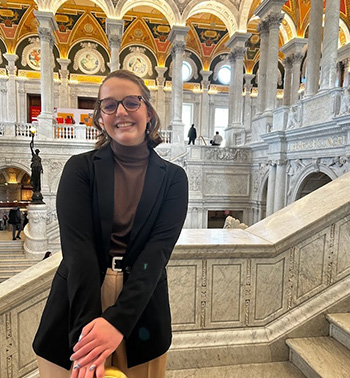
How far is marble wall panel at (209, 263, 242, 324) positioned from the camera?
260 cm

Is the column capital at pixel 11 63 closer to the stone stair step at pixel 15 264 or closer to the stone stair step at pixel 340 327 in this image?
the stone stair step at pixel 15 264

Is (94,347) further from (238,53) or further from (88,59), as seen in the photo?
(88,59)

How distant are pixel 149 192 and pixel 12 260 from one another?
11.7 m

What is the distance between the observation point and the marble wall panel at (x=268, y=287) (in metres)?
2.63

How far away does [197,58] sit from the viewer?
76.6 feet

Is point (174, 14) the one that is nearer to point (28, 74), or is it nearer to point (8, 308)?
point (28, 74)

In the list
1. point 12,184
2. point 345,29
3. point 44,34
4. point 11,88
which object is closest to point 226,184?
point 44,34

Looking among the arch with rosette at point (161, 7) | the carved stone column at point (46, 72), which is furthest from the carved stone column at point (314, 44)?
the carved stone column at point (46, 72)

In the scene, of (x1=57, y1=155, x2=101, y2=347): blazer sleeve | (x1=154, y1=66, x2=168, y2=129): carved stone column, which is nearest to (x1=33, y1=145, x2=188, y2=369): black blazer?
(x1=57, y1=155, x2=101, y2=347): blazer sleeve

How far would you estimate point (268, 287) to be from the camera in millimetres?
2645

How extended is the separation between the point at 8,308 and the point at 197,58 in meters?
23.7

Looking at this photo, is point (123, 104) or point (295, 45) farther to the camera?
point (295, 45)

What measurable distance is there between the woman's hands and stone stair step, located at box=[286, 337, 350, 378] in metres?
1.81

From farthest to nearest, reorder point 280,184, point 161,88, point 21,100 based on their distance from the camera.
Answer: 1. point 161,88
2. point 21,100
3. point 280,184
